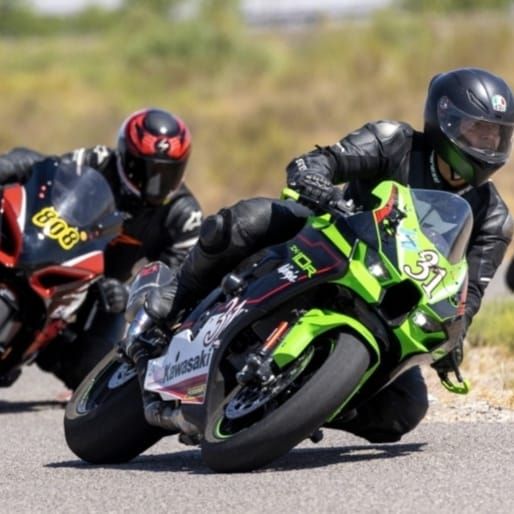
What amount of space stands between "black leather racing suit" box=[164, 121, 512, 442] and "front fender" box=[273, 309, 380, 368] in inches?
28.4

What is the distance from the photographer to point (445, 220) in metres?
6.21

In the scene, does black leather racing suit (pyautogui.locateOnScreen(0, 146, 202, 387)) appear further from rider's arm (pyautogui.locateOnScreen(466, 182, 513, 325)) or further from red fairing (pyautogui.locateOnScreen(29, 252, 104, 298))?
rider's arm (pyautogui.locateOnScreen(466, 182, 513, 325))

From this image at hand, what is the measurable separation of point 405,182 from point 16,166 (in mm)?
3431

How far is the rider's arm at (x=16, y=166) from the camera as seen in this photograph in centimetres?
978

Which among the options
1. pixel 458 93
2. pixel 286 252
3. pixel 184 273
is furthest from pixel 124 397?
pixel 458 93

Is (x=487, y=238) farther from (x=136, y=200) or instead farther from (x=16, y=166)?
(x=16, y=166)

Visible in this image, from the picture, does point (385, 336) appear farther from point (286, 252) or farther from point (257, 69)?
point (257, 69)

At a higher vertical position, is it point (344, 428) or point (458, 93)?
point (458, 93)

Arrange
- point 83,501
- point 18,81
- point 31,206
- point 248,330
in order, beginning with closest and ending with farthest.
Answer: point 83,501
point 248,330
point 31,206
point 18,81

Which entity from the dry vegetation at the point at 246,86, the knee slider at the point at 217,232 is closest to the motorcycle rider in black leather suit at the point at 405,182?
the knee slider at the point at 217,232

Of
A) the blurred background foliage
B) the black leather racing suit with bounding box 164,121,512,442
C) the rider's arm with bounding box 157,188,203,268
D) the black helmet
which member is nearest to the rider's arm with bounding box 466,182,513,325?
the black leather racing suit with bounding box 164,121,512,442

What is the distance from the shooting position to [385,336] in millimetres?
6004

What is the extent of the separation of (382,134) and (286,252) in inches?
34.7

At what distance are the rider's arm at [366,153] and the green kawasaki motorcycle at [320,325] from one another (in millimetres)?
397
